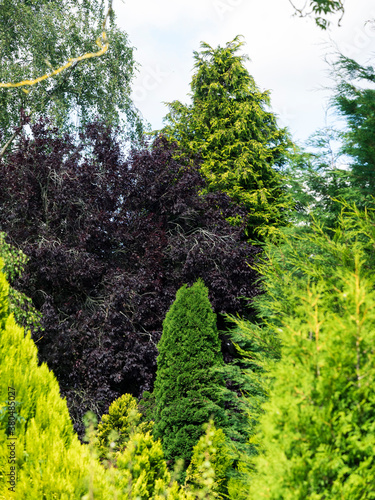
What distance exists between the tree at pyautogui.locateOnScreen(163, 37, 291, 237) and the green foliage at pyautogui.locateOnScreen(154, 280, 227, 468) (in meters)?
5.62

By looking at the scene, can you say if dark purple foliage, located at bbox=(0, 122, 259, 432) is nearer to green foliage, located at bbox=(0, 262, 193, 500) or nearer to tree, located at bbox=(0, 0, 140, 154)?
tree, located at bbox=(0, 0, 140, 154)

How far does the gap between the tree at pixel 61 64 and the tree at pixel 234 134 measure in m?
2.23

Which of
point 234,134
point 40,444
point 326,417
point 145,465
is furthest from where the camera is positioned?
point 234,134

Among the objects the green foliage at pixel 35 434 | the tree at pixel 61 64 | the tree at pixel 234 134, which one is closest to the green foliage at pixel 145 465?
the green foliage at pixel 35 434

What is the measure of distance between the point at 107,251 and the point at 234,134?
572cm

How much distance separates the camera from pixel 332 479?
1838mm

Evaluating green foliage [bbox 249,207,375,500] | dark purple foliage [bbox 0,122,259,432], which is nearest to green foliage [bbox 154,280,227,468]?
dark purple foliage [bbox 0,122,259,432]

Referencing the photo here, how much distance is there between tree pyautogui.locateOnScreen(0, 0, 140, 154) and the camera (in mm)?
13344

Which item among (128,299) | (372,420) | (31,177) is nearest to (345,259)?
(372,420)

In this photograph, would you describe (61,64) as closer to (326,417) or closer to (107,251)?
(107,251)

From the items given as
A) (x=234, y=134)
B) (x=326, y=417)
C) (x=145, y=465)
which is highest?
(x=234, y=134)

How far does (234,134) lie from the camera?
1350 centimetres

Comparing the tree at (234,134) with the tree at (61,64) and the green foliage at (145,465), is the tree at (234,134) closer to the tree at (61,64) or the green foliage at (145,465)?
the tree at (61,64)

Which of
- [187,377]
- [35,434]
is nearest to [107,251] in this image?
[187,377]
